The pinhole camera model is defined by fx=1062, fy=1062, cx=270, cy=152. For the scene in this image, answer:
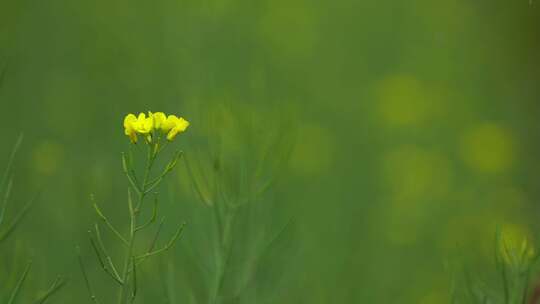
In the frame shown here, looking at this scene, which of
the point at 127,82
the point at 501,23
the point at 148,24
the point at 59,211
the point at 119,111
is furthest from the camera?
the point at 501,23

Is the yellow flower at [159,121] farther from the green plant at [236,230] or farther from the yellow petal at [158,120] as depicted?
the green plant at [236,230]

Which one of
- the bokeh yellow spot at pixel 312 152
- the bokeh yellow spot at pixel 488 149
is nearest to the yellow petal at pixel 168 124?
the bokeh yellow spot at pixel 312 152

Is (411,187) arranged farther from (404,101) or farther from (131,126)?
(131,126)

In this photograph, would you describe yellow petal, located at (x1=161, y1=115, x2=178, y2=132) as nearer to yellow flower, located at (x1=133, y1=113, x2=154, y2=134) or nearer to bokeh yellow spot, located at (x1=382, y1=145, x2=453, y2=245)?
yellow flower, located at (x1=133, y1=113, x2=154, y2=134)

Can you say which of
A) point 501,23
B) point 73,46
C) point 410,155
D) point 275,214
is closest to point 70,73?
point 73,46

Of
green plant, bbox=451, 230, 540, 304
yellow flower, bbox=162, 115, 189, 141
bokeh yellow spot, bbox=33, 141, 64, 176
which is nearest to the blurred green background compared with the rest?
bokeh yellow spot, bbox=33, 141, 64, 176

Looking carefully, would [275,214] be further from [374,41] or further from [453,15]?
[453,15]
